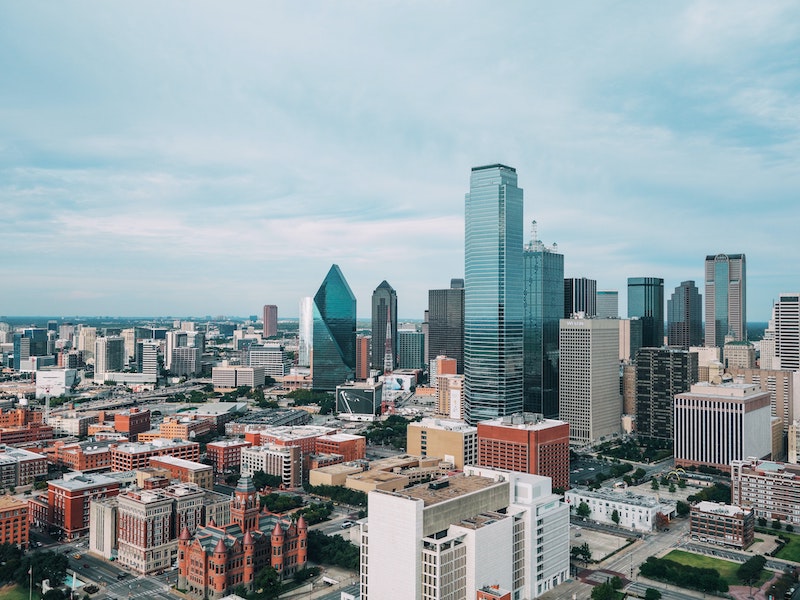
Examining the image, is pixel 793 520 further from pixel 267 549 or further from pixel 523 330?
pixel 267 549

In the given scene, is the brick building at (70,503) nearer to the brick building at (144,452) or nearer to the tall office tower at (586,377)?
the brick building at (144,452)

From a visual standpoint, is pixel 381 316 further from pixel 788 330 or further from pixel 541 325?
pixel 788 330

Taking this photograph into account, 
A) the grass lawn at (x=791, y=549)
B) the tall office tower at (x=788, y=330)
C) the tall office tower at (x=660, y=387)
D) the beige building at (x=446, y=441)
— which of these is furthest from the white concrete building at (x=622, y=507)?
the tall office tower at (x=788, y=330)

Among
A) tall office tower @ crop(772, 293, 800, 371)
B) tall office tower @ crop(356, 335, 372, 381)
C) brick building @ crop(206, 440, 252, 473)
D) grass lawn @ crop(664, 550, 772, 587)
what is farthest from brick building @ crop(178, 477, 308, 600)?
tall office tower @ crop(356, 335, 372, 381)

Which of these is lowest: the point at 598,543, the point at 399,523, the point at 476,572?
the point at 598,543

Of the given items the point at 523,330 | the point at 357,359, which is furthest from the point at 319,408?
the point at 523,330
